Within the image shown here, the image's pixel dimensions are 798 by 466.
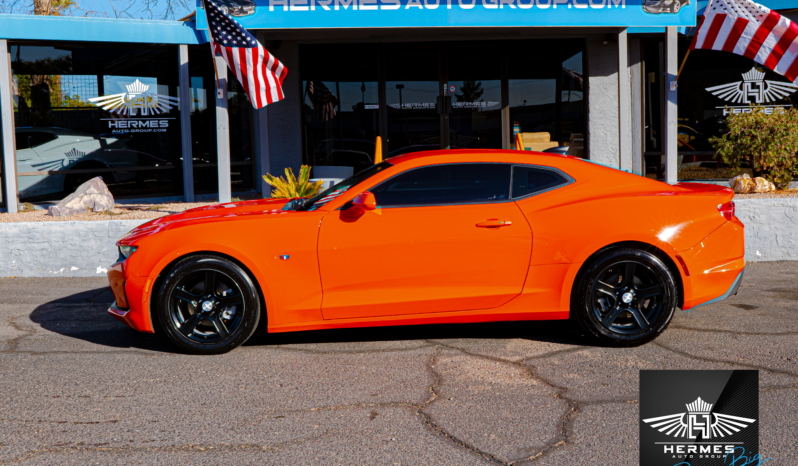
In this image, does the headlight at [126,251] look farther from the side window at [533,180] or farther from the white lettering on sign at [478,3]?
the white lettering on sign at [478,3]

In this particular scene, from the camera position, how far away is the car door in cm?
497

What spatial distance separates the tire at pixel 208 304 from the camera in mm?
4926

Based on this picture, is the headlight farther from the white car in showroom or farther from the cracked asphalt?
the white car in showroom

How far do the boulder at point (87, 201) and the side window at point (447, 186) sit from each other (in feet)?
24.0

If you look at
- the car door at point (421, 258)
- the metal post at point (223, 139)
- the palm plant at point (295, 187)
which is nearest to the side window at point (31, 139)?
the metal post at point (223, 139)

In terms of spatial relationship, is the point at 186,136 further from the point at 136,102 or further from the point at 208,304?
the point at 208,304

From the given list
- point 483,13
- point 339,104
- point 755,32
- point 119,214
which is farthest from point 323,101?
point 755,32

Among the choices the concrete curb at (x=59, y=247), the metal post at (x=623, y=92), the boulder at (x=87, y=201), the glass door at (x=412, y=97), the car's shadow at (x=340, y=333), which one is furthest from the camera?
the glass door at (x=412, y=97)

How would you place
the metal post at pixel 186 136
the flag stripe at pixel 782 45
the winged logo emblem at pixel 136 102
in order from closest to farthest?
1. the flag stripe at pixel 782 45
2. the winged logo emblem at pixel 136 102
3. the metal post at pixel 186 136

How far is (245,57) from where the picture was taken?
384 inches

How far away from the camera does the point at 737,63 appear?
44.0 feet

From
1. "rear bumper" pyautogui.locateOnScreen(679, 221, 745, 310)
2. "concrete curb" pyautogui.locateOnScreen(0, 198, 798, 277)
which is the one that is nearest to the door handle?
"rear bumper" pyautogui.locateOnScreen(679, 221, 745, 310)

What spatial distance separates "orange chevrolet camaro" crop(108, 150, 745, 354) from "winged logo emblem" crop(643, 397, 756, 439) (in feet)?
5.34

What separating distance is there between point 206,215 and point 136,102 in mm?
8292
